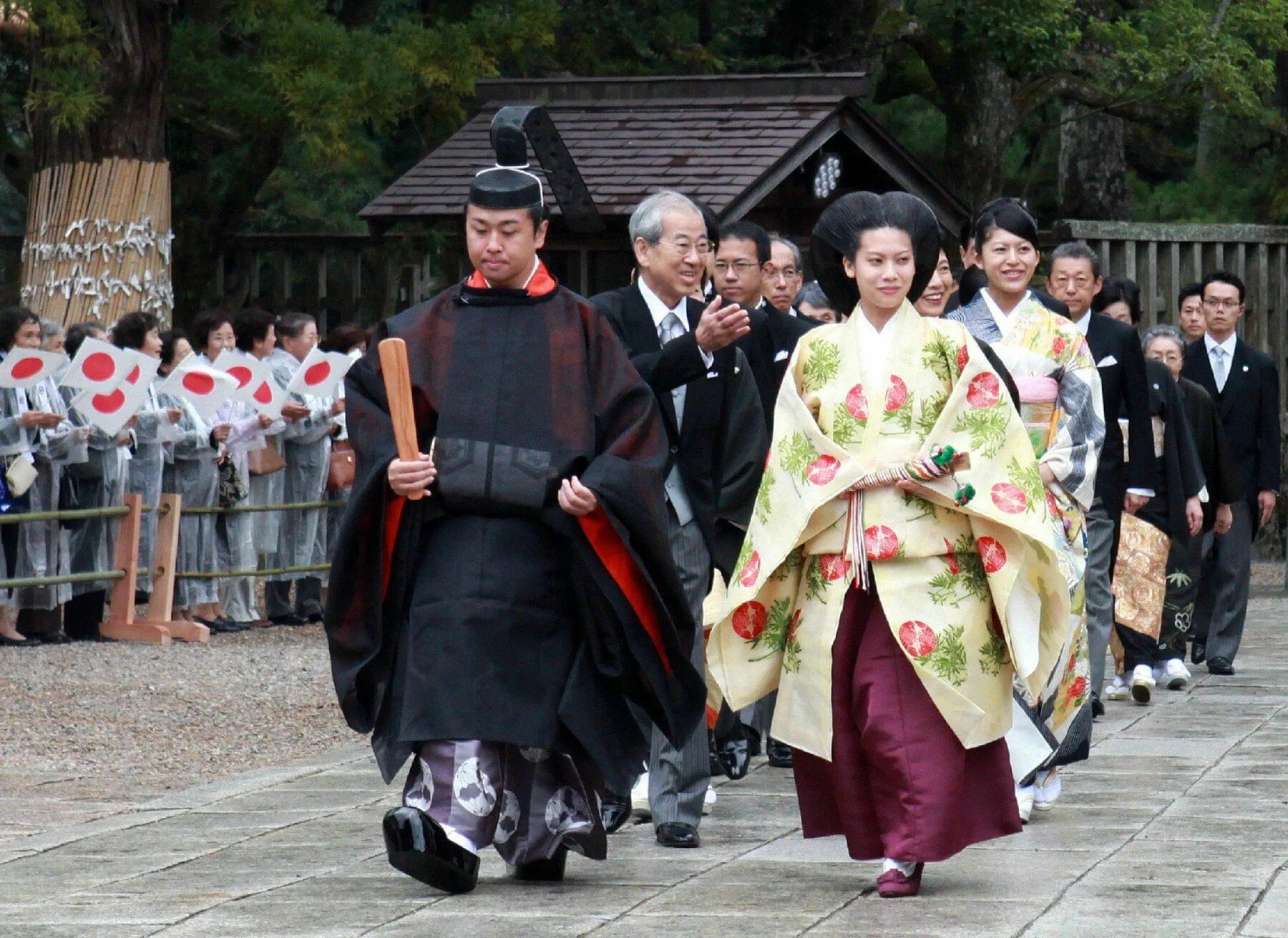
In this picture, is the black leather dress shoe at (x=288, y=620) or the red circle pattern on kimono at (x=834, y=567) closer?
the red circle pattern on kimono at (x=834, y=567)

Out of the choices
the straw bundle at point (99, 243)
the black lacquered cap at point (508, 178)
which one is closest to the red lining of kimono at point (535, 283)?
the black lacquered cap at point (508, 178)

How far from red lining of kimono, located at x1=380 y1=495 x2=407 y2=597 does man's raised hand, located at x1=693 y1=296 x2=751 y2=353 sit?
938mm

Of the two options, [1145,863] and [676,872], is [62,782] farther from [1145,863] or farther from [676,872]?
→ [1145,863]

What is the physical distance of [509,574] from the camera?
4988 mm

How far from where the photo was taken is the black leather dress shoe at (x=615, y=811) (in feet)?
19.5

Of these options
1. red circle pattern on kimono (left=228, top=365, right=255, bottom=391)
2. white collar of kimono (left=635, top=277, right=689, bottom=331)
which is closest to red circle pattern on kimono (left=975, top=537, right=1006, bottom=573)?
white collar of kimono (left=635, top=277, right=689, bottom=331)

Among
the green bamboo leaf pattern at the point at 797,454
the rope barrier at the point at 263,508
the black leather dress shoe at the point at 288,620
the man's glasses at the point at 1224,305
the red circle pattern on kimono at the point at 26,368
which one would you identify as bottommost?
the black leather dress shoe at the point at 288,620

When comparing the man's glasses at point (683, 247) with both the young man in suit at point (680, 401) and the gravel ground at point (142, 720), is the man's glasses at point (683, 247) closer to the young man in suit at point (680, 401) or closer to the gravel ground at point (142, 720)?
the young man in suit at point (680, 401)

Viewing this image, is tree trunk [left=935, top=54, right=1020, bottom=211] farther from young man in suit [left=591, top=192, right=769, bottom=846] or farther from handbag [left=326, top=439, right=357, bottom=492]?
young man in suit [left=591, top=192, right=769, bottom=846]

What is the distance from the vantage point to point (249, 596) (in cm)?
1213

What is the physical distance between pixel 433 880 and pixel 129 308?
854 cm

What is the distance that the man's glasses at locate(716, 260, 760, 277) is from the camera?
7.00 m

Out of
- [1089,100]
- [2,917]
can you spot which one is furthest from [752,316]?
[1089,100]

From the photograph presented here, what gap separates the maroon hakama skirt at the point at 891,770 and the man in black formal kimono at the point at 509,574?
1.31 feet
